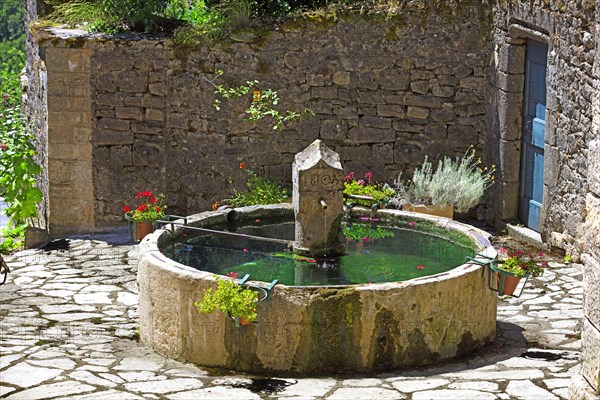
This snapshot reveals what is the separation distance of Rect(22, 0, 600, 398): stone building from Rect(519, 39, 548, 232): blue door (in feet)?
0.07

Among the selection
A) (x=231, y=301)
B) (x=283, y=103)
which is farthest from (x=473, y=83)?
(x=231, y=301)

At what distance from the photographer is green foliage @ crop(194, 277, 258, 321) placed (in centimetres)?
766

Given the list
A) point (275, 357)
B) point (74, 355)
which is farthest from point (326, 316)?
point (74, 355)

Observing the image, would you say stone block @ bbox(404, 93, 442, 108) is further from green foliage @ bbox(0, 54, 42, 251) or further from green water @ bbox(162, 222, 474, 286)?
green foliage @ bbox(0, 54, 42, 251)

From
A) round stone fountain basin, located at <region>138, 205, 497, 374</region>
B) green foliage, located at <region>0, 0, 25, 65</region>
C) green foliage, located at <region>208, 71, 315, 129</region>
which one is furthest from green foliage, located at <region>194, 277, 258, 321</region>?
green foliage, located at <region>0, 0, 25, 65</region>

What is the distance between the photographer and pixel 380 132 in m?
12.2

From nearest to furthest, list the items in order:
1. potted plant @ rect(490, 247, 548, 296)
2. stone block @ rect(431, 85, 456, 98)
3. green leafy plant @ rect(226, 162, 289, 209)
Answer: potted plant @ rect(490, 247, 548, 296) → green leafy plant @ rect(226, 162, 289, 209) → stone block @ rect(431, 85, 456, 98)

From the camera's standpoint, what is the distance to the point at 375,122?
1221cm

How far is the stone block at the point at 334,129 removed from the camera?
1219cm

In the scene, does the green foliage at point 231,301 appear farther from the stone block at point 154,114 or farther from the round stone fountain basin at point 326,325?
the stone block at point 154,114

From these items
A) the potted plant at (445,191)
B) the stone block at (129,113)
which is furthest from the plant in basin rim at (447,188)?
the stone block at (129,113)

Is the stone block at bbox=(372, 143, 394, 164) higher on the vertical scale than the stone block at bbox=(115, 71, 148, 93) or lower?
lower

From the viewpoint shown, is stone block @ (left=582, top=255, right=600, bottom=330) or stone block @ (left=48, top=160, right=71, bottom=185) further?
stone block @ (left=48, top=160, right=71, bottom=185)

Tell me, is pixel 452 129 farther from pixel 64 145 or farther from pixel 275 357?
pixel 275 357
